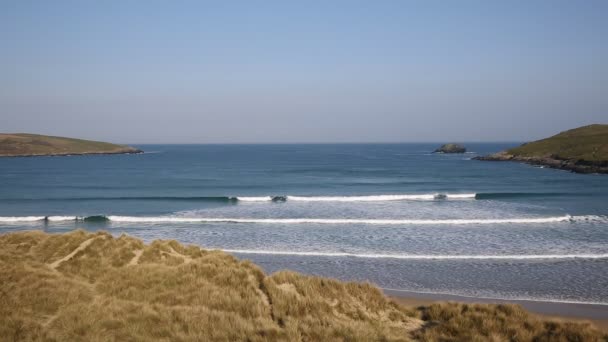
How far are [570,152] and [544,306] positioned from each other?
76598 millimetres

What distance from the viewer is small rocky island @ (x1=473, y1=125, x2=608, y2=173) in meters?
67.1

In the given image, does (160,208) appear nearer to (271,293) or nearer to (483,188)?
(271,293)

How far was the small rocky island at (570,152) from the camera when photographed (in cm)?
6706

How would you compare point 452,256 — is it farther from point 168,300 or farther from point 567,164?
point 567,164

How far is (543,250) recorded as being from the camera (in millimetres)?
19594

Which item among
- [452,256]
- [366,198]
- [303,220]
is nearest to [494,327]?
[452,256]

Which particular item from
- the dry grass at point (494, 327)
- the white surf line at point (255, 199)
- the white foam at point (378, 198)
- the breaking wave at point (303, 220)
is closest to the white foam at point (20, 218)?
the breaking wave at point (303, 220)

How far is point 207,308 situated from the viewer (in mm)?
9023

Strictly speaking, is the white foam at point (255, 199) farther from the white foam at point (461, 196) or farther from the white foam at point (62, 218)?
the white foam at point (461, 196)

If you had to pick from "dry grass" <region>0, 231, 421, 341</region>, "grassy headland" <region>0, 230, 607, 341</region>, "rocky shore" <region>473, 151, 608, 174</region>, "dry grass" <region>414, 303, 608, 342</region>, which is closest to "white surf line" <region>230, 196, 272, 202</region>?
"dry grass" <region>0, 231, 421, 341</region>

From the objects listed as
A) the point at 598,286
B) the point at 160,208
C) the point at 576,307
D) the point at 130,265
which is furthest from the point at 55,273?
the point at 160,208

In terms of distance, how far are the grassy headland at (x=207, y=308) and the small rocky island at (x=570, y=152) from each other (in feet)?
214

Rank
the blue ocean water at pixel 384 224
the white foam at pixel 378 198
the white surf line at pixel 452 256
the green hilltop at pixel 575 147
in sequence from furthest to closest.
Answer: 1. the green hilltop at pixel 575 147
2. the white foam at pixel 378 198
3. the white surf line at pixel 452 256
4. the blue ocean water at pixel 384 224

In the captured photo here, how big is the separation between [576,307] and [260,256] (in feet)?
39.0
